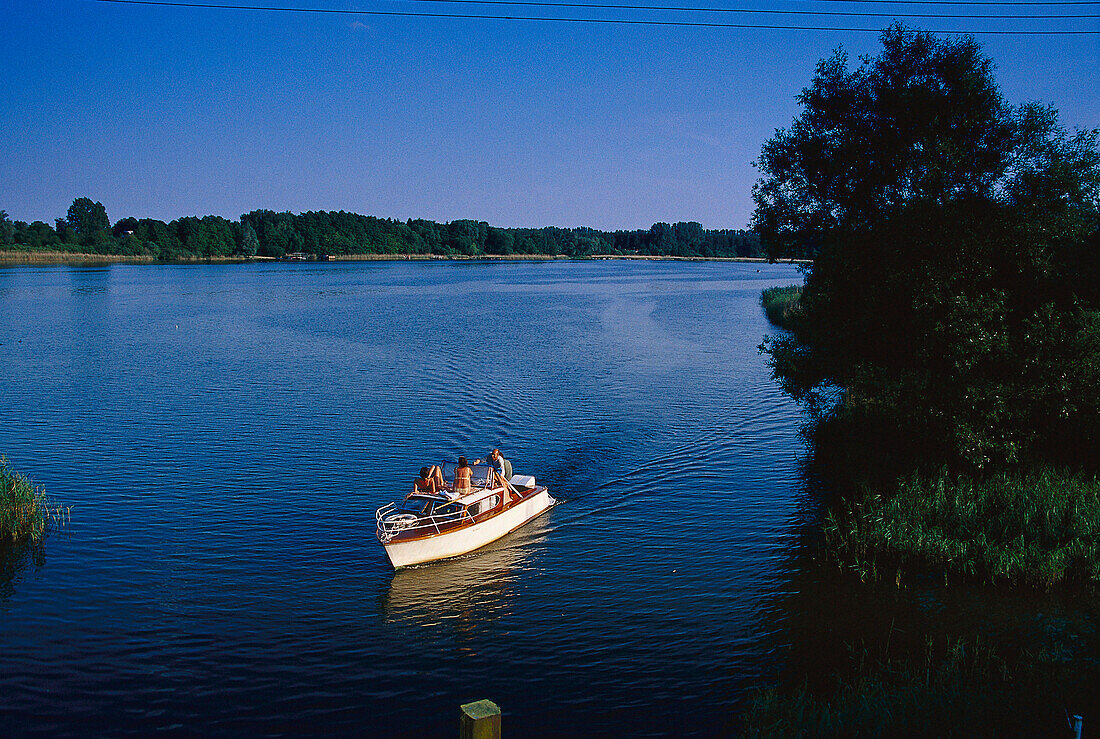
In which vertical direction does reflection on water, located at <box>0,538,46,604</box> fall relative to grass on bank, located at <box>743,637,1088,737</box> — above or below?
below

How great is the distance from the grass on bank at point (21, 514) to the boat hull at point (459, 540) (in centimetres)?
887

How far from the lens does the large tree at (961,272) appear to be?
672 inches

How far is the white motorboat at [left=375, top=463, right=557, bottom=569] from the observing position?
1728cm

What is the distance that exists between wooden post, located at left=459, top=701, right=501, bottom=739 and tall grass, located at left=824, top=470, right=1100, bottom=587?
1209cm

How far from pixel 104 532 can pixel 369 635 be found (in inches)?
352

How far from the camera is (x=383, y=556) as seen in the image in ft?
59.7

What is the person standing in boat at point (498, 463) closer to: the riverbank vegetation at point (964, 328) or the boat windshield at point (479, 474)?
the boat windshield at point (479, 474)

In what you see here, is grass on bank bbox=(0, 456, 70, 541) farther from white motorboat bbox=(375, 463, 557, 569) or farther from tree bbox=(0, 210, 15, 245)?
tree bbox=(0, 210, 15, 245)

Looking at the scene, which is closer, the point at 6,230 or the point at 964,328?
the point at 964,328

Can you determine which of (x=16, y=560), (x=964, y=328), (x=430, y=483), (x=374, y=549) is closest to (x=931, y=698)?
(x=964, y=328)

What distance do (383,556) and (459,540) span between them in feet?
5.88

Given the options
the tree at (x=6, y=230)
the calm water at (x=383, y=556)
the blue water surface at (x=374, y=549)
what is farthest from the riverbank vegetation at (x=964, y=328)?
the tree at (x=6, y=230)

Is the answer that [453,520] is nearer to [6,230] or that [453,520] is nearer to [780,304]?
[780,304]

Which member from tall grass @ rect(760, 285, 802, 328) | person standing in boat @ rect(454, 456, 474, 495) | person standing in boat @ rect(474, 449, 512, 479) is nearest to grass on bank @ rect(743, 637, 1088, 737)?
person standing in boat @ rect(454, 456, 474, 495)
